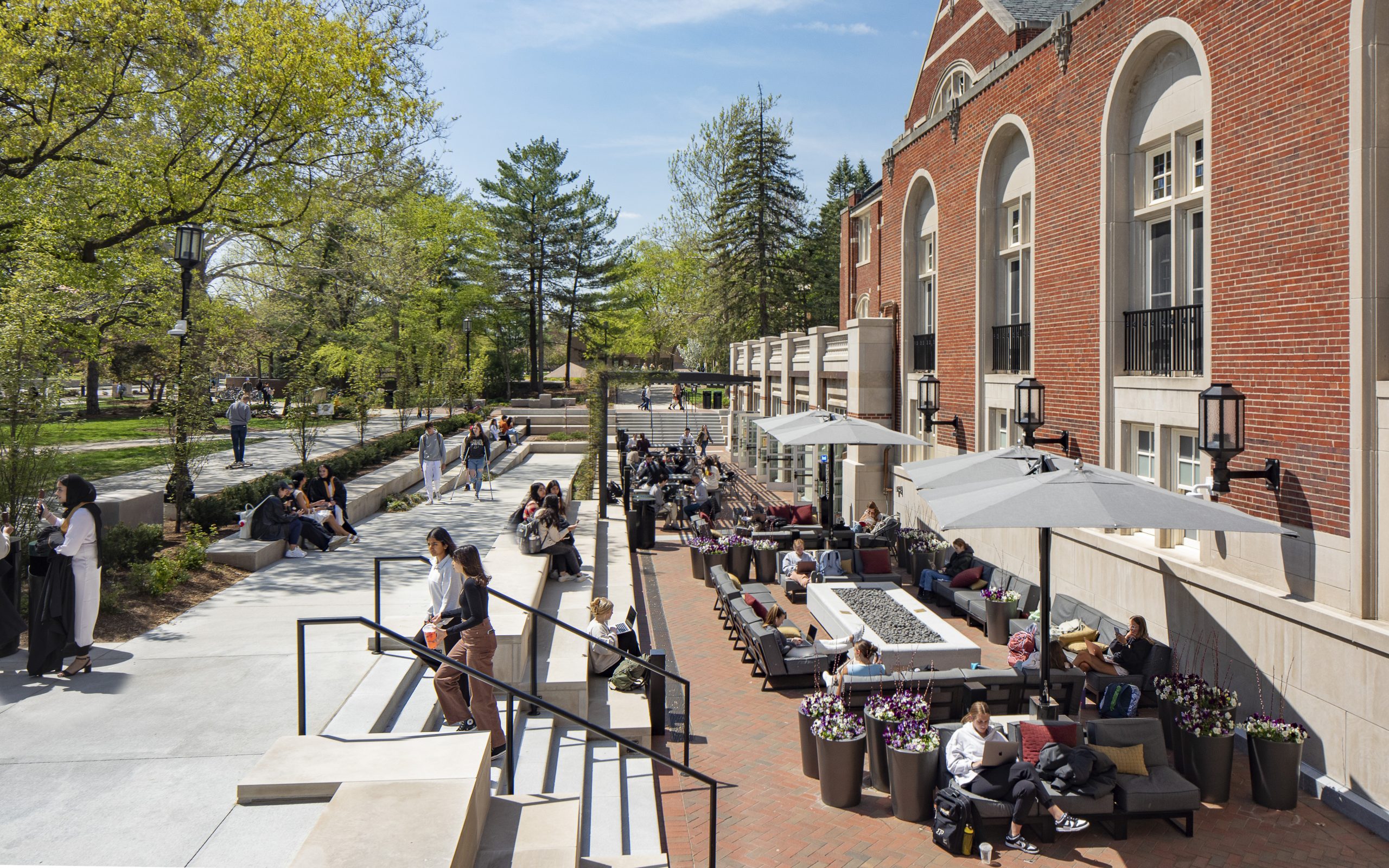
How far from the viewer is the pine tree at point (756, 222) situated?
53594mm

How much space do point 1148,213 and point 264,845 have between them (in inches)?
506

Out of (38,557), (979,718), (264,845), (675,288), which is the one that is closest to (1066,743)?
(979,718)

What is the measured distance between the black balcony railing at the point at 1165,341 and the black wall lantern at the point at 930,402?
235 inches

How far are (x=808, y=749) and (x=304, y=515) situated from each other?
999 cm

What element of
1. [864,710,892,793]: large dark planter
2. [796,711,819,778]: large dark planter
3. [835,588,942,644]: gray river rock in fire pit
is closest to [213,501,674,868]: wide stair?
[796,711,819,778]: large dark planter

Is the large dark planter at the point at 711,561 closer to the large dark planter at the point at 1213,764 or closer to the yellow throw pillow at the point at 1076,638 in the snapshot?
the yellow throw pillow at the point at 1076,638

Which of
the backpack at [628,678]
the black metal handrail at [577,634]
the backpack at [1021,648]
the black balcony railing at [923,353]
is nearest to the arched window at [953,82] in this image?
the black balcony railing at [923,353]

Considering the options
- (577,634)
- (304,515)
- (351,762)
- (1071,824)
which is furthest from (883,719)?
(304,515)

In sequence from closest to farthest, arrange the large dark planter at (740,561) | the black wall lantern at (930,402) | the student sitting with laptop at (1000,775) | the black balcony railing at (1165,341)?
1. the student sitting with laptop at (1000,775)
2. the black balcony railing at (1165,341)
3. the large dark planter at (740,561)
4. the black wall lantern at (930,402)

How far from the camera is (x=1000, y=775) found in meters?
7.38

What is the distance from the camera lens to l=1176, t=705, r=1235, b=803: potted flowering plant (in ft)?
26.1

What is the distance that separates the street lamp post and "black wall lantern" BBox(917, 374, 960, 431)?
13.9m

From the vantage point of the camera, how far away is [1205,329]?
35.3ft

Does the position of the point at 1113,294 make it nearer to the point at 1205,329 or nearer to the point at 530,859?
the point at 1205,329
